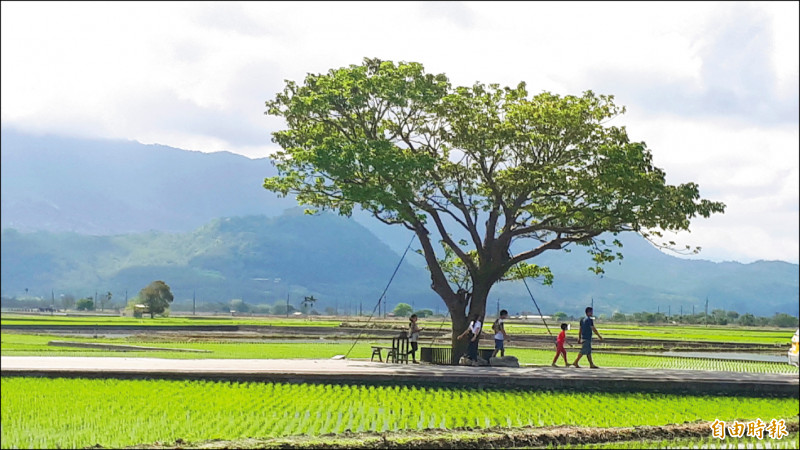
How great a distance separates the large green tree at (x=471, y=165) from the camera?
91.4 feet

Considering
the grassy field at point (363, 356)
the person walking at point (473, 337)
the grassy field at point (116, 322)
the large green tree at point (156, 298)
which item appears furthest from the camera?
the large green tree at point (156, 298)

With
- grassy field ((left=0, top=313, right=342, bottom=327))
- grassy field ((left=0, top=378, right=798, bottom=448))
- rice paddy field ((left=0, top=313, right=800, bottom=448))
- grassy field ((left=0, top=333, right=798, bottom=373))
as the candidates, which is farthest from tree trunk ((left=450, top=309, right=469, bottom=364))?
grassy field ((left=0, top=313, right=342, bottom=327))

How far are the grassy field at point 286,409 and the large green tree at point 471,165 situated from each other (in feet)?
28.5

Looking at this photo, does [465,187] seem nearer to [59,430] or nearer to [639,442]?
[639,442]

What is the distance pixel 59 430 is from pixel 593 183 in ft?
65.3

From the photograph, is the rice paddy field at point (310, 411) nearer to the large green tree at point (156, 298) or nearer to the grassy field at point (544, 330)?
the grassy field at point (544, 330)

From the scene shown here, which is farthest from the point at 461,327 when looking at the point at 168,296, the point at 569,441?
the point at 168,296

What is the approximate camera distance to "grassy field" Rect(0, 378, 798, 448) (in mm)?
12906

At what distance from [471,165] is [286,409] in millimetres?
16218

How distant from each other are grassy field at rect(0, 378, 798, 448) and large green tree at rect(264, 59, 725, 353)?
28.5 ft

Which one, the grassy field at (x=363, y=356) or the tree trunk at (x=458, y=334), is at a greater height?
the tree trunk at (x=458, y=334)

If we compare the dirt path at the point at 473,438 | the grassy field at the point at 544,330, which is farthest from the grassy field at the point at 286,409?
the grassy field at the point at 544,330

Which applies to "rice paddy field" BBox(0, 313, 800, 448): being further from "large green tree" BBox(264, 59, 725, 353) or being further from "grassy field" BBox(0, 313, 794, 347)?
"grassy field" BBox(0, 313, 794, 347)

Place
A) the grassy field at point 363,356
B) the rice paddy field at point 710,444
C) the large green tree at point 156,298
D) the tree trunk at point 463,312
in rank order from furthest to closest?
the large green tree at point 156,298, the grassy field at point 363,356, the tree trunk at point 463,312, the rice paddy field at point 710,444
